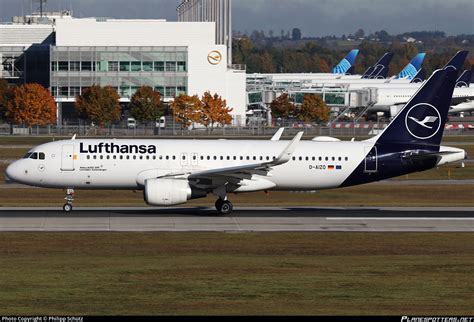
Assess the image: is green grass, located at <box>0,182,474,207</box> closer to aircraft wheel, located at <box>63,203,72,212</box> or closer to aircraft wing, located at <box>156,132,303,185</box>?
aircraft wheel, located at <box>63,203,72,212</box>

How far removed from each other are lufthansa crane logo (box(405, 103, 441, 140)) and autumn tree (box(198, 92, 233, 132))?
9281 cm

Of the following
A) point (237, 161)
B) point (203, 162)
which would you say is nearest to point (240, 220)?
point (237, 161)

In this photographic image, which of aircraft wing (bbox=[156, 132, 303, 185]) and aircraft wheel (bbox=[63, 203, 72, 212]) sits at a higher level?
aircraft wing (bbox=[156, 132, 303, 185])

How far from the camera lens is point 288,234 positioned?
43.5 metres

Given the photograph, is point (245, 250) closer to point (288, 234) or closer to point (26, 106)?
point (288, 234)

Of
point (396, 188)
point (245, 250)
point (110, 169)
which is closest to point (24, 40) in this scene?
point (396, 188)

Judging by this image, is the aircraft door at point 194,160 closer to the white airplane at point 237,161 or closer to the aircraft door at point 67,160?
the white airplane at point 237,161

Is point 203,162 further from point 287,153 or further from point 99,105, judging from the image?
point 99,105

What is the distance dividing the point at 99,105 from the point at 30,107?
363 inches

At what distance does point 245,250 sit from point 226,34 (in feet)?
417

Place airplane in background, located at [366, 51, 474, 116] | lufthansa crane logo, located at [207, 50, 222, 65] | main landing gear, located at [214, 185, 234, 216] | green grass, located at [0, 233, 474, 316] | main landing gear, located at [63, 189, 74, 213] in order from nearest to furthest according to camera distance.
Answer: green grass, located at [0, 233, 474, 316], main landing gear, located at [214, 185, 234, 216], main landing gear, located at [63, 189, 74, 213], lufthansa crane logo, located at [207, 50, 222, 65], airplane in background, located at [366, 51, 474, 116]

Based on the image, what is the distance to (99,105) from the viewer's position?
14212 cm

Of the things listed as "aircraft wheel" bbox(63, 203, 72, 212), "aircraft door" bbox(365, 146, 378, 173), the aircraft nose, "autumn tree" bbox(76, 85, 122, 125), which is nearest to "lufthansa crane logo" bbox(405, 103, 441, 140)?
"aircraft door" bbox(365, 146, 378, 173)

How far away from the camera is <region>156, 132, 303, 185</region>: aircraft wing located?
158ft
